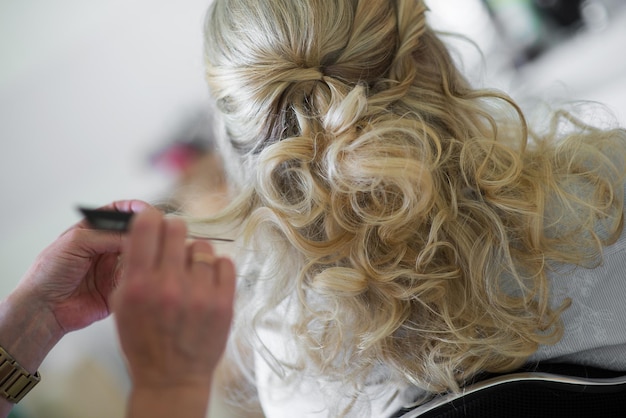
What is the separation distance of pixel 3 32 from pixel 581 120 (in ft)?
5.39

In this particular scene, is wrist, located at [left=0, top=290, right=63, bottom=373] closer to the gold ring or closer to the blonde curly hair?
the blonde curly hair

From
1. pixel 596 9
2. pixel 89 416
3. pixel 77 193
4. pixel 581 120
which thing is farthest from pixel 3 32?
pixel 596 9

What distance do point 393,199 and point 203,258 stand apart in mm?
376

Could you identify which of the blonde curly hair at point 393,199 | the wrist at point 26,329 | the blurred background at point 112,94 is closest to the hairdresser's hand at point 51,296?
the wrist at point 26,329

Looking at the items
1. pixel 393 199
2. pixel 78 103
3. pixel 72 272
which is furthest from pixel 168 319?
pixel 78 103

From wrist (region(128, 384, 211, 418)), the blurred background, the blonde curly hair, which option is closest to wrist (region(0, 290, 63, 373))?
the blonde curly hair

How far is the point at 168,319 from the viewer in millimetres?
424

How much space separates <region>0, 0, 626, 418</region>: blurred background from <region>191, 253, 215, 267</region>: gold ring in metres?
1.43

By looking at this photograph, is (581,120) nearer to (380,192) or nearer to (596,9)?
(380,192)

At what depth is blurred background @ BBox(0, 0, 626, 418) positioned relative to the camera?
6.18 ft

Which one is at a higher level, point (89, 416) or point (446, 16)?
point (446, 16)

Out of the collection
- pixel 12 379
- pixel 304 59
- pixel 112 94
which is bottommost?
pixel 12 379

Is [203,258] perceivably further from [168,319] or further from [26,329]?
[26,329]

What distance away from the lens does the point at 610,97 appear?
1896mm
